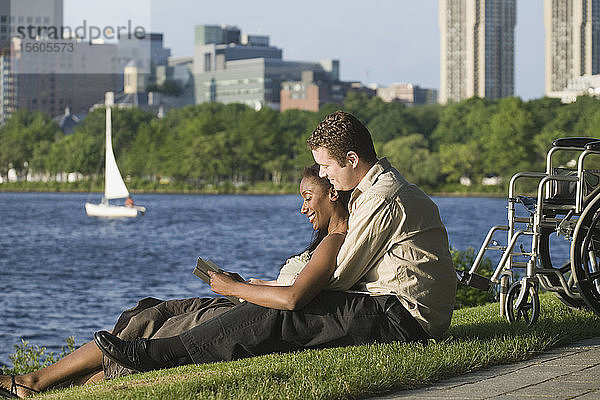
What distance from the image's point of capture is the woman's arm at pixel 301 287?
5.05 m

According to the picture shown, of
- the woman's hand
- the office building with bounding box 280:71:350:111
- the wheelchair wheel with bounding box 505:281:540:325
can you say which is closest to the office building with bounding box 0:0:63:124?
the office building with bounding box 280:71:350:111

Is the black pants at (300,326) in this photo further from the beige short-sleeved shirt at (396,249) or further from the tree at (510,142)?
the tree at (510,142)

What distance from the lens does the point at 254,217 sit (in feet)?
204

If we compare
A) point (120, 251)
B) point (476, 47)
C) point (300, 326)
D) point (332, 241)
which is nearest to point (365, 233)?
point (332, 241)

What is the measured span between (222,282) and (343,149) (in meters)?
0.93

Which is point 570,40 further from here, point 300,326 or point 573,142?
point 300,326

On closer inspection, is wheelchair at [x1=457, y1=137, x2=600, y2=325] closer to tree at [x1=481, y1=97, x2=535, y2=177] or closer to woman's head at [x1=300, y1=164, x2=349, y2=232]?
woman's head at [x1=300, y1=164, x2=349, y2=232]

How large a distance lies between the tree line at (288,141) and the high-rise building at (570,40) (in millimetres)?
55972

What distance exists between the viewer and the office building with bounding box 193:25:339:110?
6457 inches

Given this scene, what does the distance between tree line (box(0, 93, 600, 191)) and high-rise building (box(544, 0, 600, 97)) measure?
55972 millimetres

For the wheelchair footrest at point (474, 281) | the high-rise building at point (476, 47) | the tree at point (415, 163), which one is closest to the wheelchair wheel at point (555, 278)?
the wheelchair footrest at point (474, 281)

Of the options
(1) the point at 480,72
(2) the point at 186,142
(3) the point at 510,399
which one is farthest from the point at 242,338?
(1) the point at 480,72

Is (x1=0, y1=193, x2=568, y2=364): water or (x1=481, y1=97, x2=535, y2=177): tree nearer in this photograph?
(x1=0, y1=193, x2=568, y2=364): water

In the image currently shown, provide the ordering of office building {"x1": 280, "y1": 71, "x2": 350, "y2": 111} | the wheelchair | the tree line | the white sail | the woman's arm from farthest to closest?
office building {"x1": 280, "y1": 71, "x2": 350, "y2": 111} → the tree line → the white sail → the wheelchair → the woman's arm
